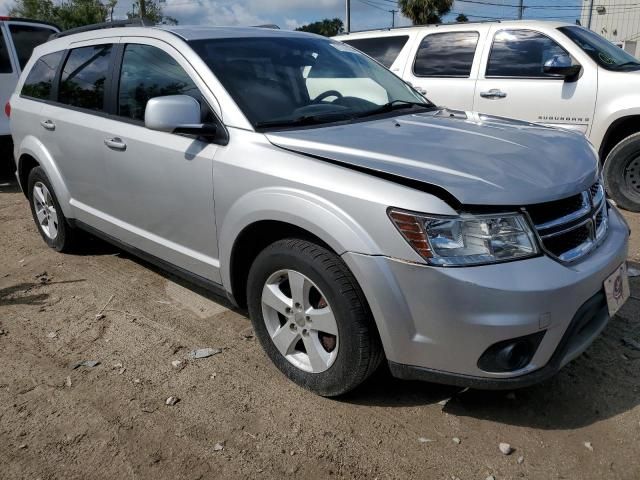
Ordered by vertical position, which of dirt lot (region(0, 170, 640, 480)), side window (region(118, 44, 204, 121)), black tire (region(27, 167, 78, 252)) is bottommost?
dirt lot (region(0, 170, 640, 480))

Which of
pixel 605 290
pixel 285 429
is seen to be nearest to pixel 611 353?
pixel 605 290

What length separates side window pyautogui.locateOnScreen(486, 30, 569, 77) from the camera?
5.82m

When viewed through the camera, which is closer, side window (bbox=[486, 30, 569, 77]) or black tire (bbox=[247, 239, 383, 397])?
black tire (bbox=[247, 239, 383, 397])

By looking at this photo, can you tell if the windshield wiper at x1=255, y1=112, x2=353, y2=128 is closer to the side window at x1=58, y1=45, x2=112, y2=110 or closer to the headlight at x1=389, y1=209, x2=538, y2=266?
the headlight at x1=389, y1=209, x2=538, y2=266

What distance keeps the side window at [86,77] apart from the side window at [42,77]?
0.22 metres

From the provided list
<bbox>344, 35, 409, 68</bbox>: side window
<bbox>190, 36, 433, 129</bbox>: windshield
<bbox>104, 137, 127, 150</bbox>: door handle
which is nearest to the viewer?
<bbox>190, 36, 433, 129</bbox>: windshield

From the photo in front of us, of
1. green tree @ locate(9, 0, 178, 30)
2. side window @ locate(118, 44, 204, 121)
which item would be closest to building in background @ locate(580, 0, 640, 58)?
green tree @ locate(9, 0, 178, 30)

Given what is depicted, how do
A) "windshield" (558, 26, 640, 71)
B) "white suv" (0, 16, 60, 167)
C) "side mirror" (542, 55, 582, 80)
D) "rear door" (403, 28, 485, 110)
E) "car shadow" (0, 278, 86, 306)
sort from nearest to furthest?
"car shadow" (0, 278, 86, 306) → "side mirror" (542, 55, 582, 80) → "windshield" (558, 26, 640, 71) → "rear door" (403, 28, 485, 110) → "white suv" (0, 16, 60, 167)

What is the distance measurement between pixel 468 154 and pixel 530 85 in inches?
148

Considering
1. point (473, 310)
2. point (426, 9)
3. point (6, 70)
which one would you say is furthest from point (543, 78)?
point (426, 9)

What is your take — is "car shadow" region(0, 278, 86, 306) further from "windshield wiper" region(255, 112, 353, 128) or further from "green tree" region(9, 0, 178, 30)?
"green tree" region(9, 0, 178, 30)

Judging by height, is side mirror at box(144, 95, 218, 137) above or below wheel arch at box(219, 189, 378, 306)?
above

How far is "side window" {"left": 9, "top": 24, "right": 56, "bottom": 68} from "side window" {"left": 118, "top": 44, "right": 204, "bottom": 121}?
221 inches

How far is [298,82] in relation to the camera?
338 cm
